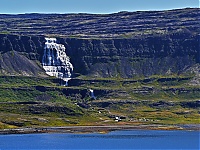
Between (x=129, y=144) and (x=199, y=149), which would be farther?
(x=129, y=144)

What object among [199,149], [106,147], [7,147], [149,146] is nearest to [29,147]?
[7,147]

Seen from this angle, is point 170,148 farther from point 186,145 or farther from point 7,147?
point 7,147

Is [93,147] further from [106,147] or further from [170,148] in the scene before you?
[170,148]

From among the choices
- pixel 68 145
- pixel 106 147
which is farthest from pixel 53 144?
pixel 106 147

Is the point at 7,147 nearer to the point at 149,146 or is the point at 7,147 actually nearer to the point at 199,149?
the point at 149,146

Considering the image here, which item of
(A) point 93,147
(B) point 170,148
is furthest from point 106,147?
(B) point 170,148

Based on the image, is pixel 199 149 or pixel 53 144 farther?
pixel 53 144

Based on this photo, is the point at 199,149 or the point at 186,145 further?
the point at 186,145
